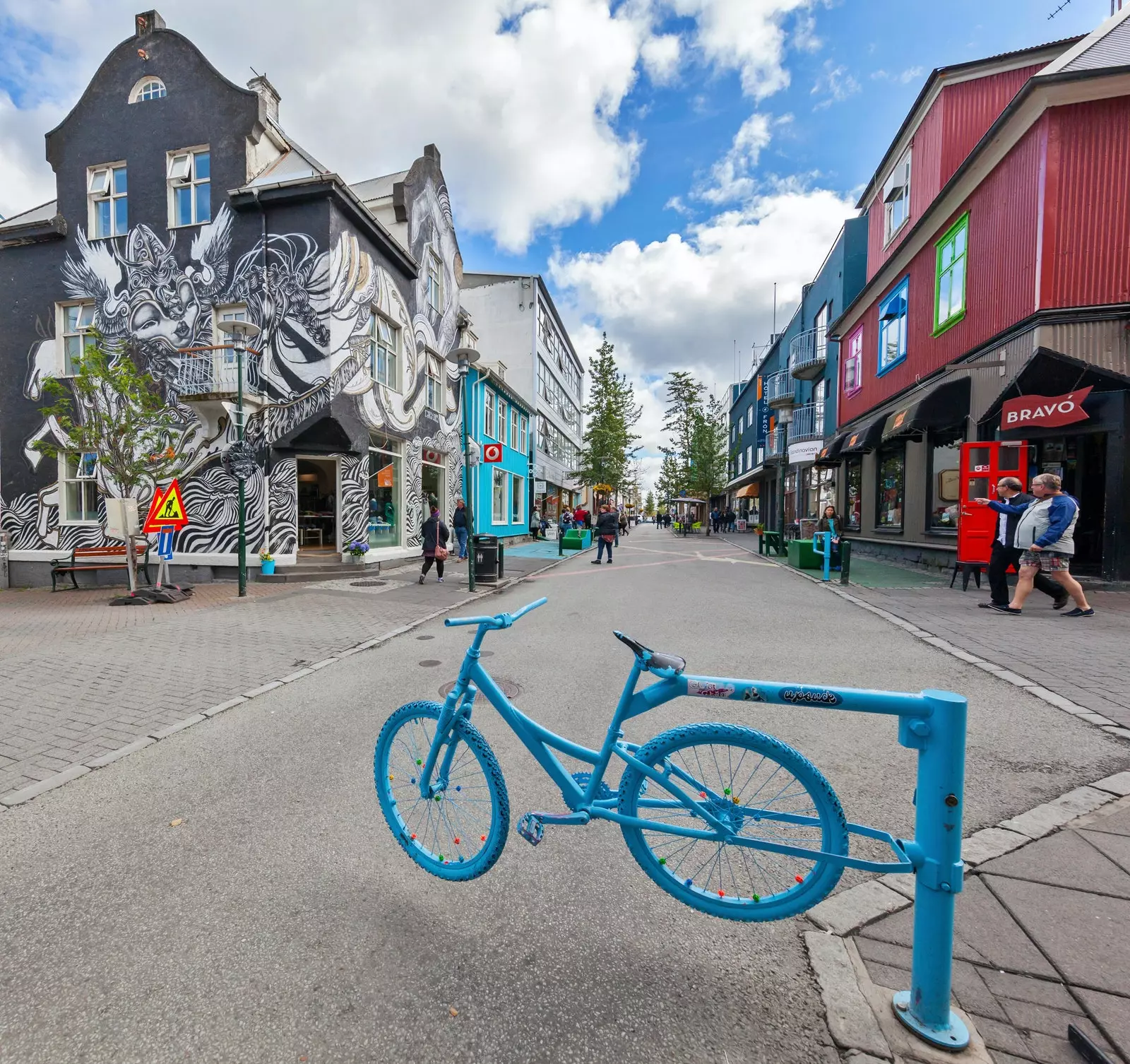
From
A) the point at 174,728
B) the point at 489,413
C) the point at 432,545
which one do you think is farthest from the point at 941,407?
the point at 489,413

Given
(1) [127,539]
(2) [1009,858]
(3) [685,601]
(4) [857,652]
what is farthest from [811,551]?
(1) [127,539]

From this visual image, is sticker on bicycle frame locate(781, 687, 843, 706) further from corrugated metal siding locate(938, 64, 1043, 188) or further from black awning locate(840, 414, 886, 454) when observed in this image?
corrugated metal siding locate(938, 64, 1043, 188)

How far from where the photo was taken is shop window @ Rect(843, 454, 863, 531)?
2039cm

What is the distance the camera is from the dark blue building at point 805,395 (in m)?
24.9

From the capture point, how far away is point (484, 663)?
238 inches

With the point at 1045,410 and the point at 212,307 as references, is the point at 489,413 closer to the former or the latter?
the point at 212,307

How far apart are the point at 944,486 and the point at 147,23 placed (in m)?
23.1

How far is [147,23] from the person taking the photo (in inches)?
562

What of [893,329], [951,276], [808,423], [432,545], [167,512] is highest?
[951,276]

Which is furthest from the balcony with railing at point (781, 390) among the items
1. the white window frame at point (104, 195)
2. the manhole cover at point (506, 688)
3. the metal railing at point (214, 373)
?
the manhole cover at point (506, 688)

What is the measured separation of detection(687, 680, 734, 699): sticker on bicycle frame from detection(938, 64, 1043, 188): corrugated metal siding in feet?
62.1

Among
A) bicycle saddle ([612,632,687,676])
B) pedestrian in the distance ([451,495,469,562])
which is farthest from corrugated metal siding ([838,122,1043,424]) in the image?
pedestrian in the distance ([451,495,469,562])

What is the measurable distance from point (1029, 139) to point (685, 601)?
Result: 36.3ft

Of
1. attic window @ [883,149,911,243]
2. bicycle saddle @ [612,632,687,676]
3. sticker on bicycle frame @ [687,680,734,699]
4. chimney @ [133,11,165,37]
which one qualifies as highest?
chimney @ [133,11,165,37]
